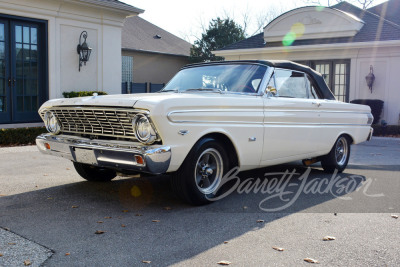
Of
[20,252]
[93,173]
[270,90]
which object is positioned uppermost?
[270,90]

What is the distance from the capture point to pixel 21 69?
1135cm

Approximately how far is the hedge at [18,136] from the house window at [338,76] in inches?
411

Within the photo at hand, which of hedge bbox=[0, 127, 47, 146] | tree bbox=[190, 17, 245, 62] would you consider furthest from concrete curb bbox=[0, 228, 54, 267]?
tree bbox=[190, 17, 245, 62]

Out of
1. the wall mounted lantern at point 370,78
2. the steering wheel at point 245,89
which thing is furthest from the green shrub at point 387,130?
the steering wheel at point 245,89

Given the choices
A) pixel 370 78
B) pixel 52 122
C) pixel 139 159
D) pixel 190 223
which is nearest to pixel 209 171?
pixel 190 223

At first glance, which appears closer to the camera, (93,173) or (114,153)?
(114,153)

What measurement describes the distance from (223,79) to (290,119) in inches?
41.2

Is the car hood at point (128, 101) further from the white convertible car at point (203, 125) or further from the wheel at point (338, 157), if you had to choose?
the wheel at point (338, 157)

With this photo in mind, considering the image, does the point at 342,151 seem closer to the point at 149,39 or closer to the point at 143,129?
the point at 143,129

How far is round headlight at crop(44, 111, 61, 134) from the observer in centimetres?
529

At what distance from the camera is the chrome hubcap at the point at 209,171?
483 centimetres

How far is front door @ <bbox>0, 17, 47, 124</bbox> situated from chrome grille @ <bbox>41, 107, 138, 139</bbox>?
21.9 feet

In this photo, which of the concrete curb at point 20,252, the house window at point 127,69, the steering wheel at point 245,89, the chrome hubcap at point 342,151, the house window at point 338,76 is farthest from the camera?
the house window at point 127,69

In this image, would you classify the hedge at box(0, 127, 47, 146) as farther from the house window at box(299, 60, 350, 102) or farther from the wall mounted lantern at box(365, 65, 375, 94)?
the wall mounted lantern at box(365, 65, 375, 94)
